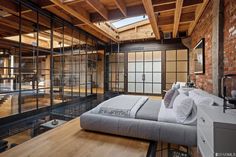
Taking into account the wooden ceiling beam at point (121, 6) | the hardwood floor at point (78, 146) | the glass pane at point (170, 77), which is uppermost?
the wooden ceiling beam at point (121, 6)

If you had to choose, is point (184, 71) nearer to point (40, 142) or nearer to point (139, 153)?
point (139, 153)

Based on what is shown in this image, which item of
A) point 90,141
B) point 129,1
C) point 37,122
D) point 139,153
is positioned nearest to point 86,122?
point 90,141

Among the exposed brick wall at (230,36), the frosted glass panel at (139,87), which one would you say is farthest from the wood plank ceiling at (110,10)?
the frosted glass panel at (139,87)

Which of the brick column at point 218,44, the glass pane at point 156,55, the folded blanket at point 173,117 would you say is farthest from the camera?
the glass pane at point 156,55

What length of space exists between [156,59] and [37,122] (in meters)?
5.36

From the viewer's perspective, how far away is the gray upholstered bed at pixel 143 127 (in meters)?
2.06

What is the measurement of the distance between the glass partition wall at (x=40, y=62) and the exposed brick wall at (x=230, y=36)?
3904mm

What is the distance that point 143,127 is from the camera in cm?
229

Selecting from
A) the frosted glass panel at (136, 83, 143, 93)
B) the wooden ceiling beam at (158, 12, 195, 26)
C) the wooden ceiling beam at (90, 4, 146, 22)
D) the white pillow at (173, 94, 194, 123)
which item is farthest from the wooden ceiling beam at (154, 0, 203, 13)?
the frosted glass panel at (136, 83, 143, 93)

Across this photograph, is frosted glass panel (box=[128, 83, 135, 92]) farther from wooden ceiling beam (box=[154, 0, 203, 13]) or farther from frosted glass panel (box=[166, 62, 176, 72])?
wooden ceiling beam (box=[154, 0, 203, 13])

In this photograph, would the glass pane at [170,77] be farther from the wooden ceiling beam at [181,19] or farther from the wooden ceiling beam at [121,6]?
the wooden ceiling beam at [121,6]

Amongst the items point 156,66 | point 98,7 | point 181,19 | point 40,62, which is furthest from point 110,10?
point 156,66

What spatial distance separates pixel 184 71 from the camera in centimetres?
638

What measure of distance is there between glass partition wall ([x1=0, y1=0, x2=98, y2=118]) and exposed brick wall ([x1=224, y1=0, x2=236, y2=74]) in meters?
3.90
